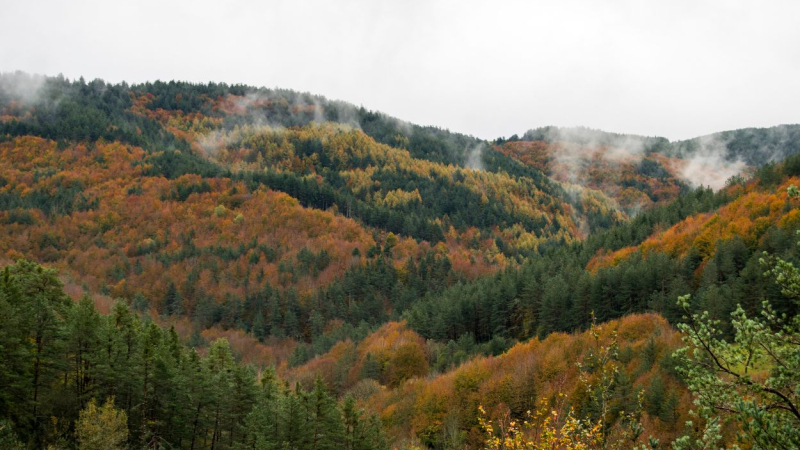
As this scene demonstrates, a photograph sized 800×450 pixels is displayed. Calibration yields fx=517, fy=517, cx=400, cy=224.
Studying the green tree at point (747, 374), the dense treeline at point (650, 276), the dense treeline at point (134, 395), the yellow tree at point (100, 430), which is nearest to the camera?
the green tree at point (747, 374)

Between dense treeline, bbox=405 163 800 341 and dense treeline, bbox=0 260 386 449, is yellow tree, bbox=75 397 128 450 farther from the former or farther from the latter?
dense treeline, bbox=405 163 800 341

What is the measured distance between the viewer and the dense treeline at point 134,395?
44.1 m

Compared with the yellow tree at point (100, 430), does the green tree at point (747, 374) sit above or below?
above

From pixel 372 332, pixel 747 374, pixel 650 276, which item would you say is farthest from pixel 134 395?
pixel 650 276

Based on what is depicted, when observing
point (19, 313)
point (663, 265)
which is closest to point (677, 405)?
point (663, 265)

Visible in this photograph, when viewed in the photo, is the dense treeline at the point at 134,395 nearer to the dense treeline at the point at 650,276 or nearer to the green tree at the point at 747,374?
the green tree at the point at 747,374

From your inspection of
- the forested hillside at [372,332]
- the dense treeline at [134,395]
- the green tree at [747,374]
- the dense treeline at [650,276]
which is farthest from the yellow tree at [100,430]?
the dense treeline at [650,276]

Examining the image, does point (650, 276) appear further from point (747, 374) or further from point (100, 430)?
point (747, 374)

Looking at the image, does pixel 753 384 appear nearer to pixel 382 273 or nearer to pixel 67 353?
pixel 67 353

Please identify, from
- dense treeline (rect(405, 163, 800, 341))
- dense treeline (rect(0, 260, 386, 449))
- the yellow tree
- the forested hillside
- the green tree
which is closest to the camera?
the green tree

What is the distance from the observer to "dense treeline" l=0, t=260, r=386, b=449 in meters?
44.1

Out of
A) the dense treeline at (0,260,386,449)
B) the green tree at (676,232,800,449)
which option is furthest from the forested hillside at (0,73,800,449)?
the dense treeline at (0,260,386,449)

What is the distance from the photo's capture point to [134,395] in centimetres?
5128

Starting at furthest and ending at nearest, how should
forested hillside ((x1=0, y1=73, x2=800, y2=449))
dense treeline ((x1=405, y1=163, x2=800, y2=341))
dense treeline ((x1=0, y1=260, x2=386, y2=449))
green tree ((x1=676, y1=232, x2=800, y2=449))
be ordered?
dense treeline ((x1=405, y1=163, x2=800, y2=341)) < dense treeline ((x1=0, y1=260, x2=386, y2=449)) < forested hillside ((x1=0, y1=73, x2=800, y2=449)) < green tree ((x1=676, y1=232, x2=800, y2=449))
